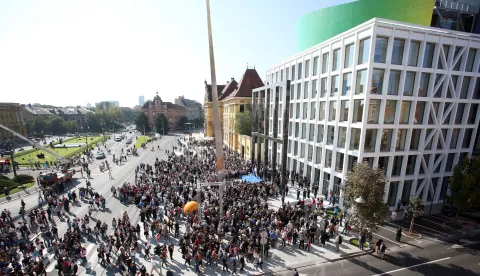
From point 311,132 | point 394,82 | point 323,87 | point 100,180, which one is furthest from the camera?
point 100,180

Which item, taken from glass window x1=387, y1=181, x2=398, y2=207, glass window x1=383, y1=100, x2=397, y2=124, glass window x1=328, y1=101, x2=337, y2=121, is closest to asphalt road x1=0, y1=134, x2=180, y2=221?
glass window x1=328, y1=101, x2=337, y2=121

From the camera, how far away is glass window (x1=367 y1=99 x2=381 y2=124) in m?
20.8

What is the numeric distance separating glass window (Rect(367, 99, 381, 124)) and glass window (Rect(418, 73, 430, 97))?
4593 millimetres

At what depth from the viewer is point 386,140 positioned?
70.9 ft

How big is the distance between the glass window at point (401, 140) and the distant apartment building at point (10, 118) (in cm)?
10089

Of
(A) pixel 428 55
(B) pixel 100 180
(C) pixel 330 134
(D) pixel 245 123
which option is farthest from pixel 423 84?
(B) pixel 100 180

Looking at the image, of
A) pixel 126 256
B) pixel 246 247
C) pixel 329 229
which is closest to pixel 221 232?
pixel 246 247

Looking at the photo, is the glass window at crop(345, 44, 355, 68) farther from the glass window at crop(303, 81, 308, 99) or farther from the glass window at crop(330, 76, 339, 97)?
the glass window at crop(303, 81, 308, 99)

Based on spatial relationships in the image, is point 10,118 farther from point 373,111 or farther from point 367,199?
point 367,199

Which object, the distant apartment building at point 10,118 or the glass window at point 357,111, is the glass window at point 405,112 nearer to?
the glass window at point 357,111

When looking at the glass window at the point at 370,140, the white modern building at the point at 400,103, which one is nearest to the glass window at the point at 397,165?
the white modern building at the point at 400,103

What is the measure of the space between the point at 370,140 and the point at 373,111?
106 inches

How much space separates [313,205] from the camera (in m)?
21.6

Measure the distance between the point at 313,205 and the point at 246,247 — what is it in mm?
9210
